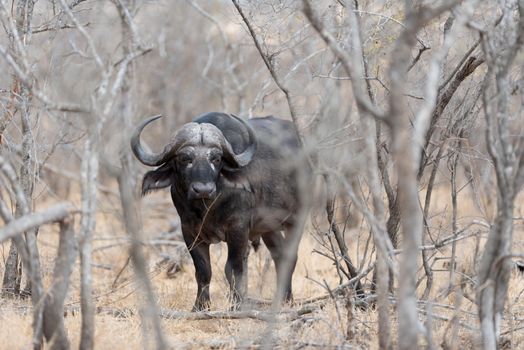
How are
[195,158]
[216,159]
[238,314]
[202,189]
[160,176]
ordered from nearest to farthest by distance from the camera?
[238,314] < [202,189] < [195,158] < [216,159] < [160,176]

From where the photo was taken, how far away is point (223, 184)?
24.1 ft

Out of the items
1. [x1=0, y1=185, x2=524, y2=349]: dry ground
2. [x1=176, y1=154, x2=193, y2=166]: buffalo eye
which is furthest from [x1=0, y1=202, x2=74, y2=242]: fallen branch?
[x1=176, y1=154, x2=193, y2=166]: buffalo eye

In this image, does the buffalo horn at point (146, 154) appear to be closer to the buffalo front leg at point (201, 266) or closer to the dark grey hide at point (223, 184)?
the dark grey hide at point (223, 184)

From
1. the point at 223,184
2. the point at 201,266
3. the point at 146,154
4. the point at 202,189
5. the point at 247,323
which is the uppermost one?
the point at 146,154

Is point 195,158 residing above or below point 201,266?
above

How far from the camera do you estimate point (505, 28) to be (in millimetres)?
4688

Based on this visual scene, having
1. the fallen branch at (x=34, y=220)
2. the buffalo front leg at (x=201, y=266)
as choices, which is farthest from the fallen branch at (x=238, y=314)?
the fallen branch at (x=34, y=220)

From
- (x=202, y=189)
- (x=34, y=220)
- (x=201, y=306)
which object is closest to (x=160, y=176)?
(x=202, y=189)

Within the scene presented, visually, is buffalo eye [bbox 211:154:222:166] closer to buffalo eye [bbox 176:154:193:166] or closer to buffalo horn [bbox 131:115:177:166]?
buffalo eye [bbox 176:154:193:166]

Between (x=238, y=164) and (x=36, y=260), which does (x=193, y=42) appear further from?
(x=36, y=260)

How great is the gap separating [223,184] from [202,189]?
516 mm

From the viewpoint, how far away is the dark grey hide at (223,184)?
7152 mm

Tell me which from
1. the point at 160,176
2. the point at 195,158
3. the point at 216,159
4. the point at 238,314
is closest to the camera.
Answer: the point at 238,314

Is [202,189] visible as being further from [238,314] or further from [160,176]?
[238,314]
